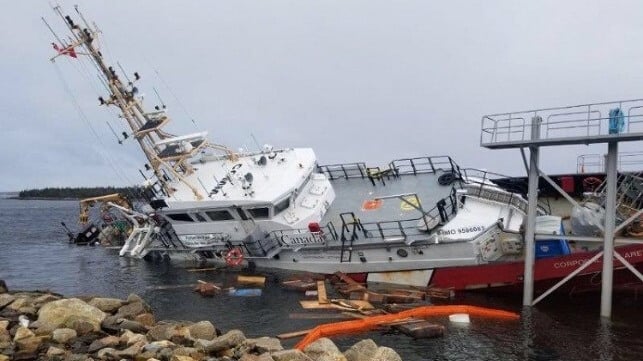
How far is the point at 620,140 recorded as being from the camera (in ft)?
61.3

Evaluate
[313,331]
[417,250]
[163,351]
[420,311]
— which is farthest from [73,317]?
[417,250]

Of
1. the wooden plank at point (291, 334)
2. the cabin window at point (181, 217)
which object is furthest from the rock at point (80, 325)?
the cabin window at point (181, 217)

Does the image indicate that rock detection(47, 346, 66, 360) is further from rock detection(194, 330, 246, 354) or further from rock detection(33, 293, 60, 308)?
rock detection(33, 293, 60, 308)

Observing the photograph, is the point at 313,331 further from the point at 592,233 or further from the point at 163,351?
the point at 592,233

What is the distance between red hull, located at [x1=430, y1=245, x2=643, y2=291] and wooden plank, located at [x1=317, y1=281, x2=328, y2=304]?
14.5 feet

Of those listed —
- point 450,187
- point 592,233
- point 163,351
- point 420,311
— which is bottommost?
point 163,351

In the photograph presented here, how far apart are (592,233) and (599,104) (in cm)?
538

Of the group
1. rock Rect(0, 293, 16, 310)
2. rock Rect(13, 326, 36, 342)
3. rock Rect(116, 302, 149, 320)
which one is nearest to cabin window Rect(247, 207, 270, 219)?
rock Rect(116, 302, 149, 320)

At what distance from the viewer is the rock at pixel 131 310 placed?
1808 centimetres

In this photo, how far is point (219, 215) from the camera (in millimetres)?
28609

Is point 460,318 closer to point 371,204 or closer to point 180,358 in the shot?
A: point 371,204

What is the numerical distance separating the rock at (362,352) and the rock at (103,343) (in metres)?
6.12

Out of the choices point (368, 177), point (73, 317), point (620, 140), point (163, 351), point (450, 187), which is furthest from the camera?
point (368, 177)

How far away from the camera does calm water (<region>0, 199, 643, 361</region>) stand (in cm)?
1655
